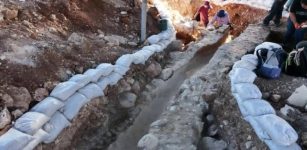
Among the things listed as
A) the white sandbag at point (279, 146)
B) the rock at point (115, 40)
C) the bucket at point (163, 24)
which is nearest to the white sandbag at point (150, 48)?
the rock at point (115, 40)

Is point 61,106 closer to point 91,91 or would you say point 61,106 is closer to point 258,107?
point 91,91

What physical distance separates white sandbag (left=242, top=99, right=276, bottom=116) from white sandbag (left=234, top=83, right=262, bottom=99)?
10cm

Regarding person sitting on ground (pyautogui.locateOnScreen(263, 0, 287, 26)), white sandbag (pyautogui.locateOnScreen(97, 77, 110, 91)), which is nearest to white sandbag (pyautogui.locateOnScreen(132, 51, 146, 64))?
white sandbag (pyautogui.locateOnScreen(97, 77, 110, 91))

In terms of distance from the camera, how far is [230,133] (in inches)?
189

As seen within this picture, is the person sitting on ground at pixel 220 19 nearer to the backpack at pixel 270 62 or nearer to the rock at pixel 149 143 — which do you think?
the backpack at pixel 270 62

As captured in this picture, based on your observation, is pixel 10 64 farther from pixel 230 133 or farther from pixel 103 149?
pixel 230 133

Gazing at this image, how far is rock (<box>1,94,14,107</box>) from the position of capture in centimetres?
418

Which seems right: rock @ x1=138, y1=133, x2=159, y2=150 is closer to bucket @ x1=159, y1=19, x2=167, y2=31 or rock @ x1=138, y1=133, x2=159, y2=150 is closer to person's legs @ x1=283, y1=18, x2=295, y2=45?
bucket @ x1=159, y1=19, x2=167, y2=31

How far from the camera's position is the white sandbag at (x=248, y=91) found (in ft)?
15.4

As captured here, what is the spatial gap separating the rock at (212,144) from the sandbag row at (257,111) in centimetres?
46

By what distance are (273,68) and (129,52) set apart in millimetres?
2441

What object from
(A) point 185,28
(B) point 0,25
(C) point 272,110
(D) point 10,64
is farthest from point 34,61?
(A) point 185,28

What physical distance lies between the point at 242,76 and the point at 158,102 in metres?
1.54

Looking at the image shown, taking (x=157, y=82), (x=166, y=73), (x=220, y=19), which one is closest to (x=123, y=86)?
(x=157, y=82)
